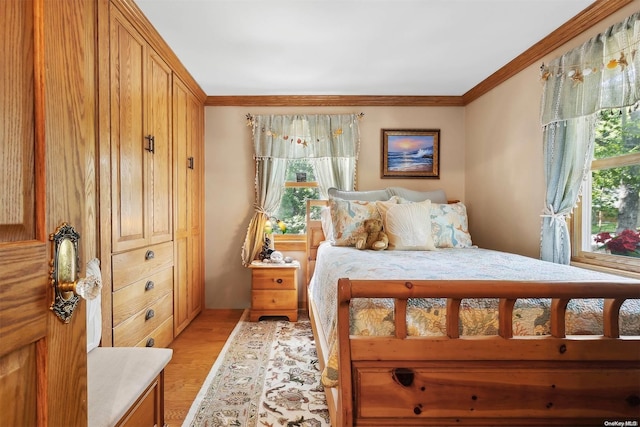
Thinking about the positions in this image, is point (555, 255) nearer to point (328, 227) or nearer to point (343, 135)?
point (328, 227)

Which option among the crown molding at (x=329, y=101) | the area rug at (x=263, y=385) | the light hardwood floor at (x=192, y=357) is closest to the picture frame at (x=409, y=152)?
the crown molding at (x=329, y=101)

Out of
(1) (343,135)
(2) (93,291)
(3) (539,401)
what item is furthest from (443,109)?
(2) (93,291)

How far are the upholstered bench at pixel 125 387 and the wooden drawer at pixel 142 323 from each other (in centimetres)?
47

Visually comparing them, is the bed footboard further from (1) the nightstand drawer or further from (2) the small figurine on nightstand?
(2) the small figurine on nightstand

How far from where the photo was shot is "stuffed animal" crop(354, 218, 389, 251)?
2.47 m

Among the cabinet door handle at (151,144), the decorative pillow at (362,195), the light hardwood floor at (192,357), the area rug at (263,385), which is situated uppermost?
the cabinet door handle at (151,144)

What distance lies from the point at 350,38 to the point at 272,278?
2.19 m

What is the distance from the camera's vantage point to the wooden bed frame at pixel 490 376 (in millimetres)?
1166

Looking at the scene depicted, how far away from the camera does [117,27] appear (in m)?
1.87

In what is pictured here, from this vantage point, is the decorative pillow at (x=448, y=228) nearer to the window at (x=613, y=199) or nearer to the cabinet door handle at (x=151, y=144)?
the window at (x=613, y=199)

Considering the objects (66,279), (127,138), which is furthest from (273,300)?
(66,279)

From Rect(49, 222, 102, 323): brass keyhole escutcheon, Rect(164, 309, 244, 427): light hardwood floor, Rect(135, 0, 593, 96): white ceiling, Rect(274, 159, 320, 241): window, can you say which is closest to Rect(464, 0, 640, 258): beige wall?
Rect(135, 0, 593, 96): white ceiling

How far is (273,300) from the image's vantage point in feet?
10.1

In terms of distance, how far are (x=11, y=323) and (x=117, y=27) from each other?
2061 millimetres
